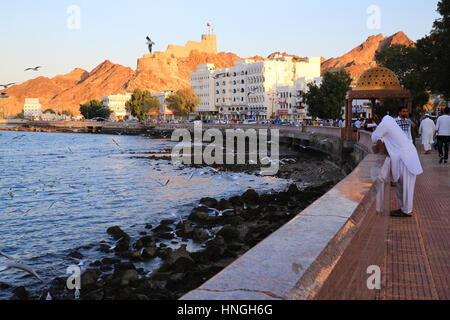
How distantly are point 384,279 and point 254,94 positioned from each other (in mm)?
111063

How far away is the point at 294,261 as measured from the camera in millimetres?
2812

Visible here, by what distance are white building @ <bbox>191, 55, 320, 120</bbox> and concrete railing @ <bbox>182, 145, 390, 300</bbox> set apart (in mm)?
101134

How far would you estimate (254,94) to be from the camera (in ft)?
373

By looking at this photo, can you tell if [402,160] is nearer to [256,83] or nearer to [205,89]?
[256,83]

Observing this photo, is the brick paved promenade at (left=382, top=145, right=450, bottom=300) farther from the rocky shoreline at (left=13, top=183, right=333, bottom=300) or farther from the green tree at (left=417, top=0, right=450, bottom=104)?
the green tree at (left=417, top=0, right=450, bottom=104)

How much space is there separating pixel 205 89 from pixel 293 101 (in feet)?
130

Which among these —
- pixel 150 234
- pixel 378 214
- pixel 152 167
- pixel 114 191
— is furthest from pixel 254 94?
pixel 378 214

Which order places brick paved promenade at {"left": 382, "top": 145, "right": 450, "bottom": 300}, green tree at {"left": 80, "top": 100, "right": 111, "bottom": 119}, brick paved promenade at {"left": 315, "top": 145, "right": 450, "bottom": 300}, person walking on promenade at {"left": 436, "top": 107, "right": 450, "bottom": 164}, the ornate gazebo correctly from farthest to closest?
green tree at {"left": 80, "top": 100, "right": 111, "bottom": 119} < the ornate gazebo < person walking on promenade at {"left": 436, "top": 107, "right": 450, "bottom": 164} < brick paved promenade at {"left": 382, "top": 145, "right": 450, "bottom": 300} < brick paved promenade at {"left": 315, "top": 145, "right": 450, "bottom": 300}

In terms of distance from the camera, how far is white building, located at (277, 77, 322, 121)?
101 m

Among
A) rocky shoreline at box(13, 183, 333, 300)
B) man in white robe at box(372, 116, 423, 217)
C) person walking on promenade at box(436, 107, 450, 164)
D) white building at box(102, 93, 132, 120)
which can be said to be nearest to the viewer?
man in white robe at box(372, 116, 423, 217)

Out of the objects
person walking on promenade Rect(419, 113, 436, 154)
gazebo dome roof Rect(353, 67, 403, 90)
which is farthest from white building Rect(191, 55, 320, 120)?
person walking on promenade Rect(419, 113, 436, 154)

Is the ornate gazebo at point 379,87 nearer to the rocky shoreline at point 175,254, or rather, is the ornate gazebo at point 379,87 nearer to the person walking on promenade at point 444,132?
the person walking on promenade at point 444,132

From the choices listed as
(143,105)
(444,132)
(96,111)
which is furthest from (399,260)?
(96,111)
